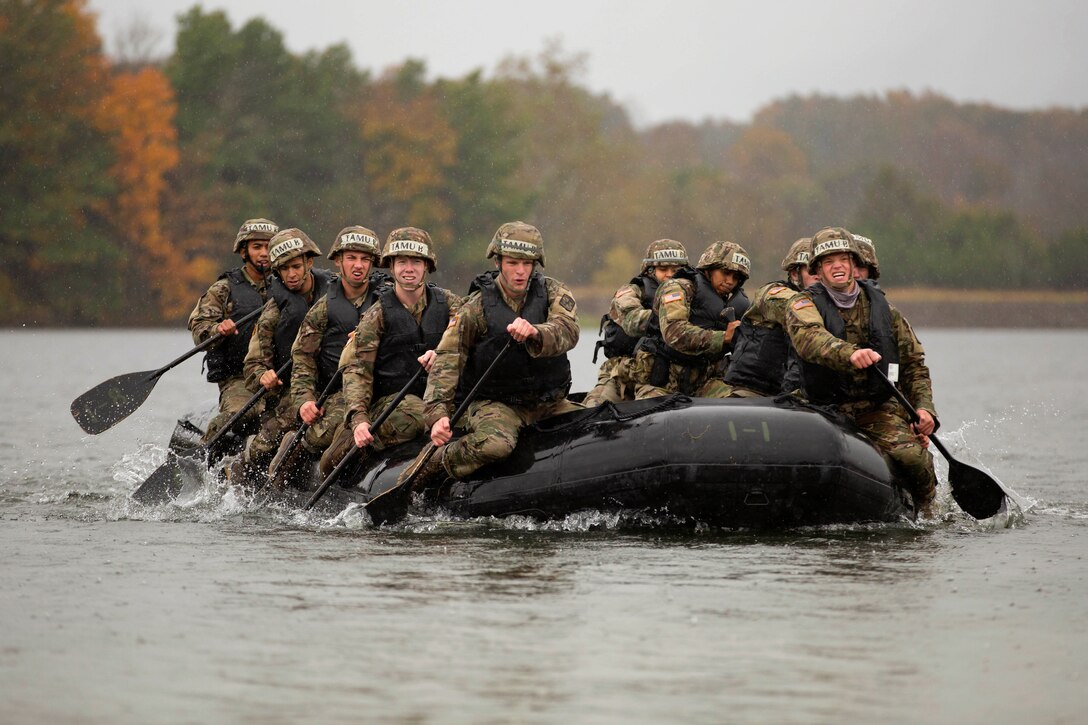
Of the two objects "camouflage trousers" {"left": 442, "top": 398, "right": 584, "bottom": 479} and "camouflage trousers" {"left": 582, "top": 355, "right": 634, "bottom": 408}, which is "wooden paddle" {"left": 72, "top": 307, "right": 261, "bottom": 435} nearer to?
"camouflage trousers" {"left": 582, "top": 355, "right": 634, "bottom": 408}

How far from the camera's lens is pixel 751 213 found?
87688 mm

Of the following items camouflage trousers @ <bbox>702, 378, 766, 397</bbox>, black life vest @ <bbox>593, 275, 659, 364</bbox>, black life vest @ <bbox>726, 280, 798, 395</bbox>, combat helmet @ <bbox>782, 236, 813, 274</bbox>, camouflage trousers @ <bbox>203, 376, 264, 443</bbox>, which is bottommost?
camouflage trousers @ <bbox>203, 376, 264, 443</bbox>

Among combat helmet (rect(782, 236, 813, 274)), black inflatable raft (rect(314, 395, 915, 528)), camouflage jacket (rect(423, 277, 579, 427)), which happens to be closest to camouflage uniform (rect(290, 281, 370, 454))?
camouflage jacket (rect(423, 277, 579, 427))

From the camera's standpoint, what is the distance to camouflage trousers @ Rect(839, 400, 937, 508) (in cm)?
1006

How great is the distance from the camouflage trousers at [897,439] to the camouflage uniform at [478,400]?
1752 mm

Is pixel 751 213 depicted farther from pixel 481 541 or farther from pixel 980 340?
pixel 481 541

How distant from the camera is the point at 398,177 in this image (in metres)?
63.0

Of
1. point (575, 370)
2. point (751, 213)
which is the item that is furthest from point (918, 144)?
point (575, 370)

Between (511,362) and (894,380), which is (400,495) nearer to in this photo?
(511,362)

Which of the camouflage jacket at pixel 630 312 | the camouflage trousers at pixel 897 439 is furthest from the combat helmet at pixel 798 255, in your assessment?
the camouflage trousers at pixel 897 439

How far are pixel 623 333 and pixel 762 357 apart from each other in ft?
4.96

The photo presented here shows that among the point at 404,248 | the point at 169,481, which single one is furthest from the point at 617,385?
the point at 169,481

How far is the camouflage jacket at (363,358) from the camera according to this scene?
34.3 feet

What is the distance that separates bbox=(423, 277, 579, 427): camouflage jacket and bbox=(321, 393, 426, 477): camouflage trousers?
0.54 meters
